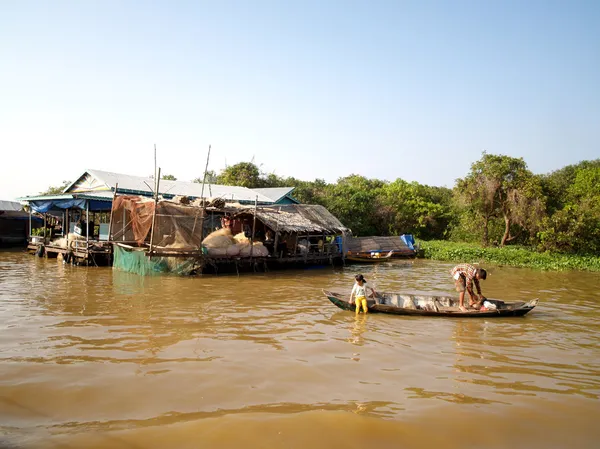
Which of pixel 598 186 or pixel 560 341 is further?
pixel 598 186

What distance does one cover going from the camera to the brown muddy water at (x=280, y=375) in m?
4.58

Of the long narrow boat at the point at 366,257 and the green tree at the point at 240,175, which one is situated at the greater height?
the green tree at the point at 240,175

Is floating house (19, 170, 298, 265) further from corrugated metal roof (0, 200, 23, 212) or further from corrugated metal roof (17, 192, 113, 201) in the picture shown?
corrugated metal roof (0, 200, 23, 212)

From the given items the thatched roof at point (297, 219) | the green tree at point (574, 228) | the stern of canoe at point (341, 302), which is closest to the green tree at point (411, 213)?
the green tree at point (574, 228)

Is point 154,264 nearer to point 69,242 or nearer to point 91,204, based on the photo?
point 69,242

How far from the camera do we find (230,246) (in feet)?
52.9

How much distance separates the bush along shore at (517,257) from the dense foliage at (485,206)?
105 cm

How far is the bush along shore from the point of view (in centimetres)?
2053

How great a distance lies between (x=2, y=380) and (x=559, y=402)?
6700mm

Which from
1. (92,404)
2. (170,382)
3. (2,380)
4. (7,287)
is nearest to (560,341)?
(170,382)

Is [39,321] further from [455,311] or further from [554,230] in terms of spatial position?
[554,230]

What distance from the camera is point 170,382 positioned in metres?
5.73

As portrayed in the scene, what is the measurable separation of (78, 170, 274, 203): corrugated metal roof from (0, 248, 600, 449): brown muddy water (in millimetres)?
9645

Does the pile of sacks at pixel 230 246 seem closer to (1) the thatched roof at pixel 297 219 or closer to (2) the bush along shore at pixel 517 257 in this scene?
(1) the thatched roof at pixel 297 219
